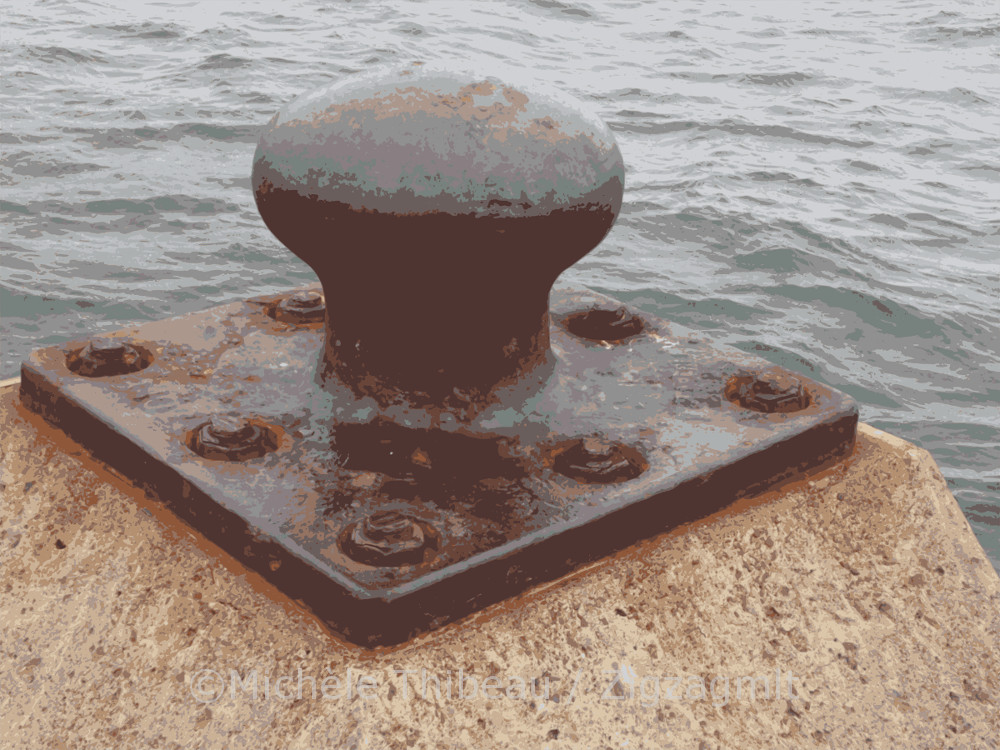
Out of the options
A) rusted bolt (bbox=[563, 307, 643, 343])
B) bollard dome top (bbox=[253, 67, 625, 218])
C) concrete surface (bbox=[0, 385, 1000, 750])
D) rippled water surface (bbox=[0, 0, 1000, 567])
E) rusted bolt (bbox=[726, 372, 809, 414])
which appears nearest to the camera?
concrete surface (bbox=[0, 385, 1000, 750])

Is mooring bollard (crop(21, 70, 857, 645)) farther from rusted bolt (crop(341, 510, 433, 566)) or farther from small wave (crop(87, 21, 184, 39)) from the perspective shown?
small wave (crop(87, 21, 184, 39))

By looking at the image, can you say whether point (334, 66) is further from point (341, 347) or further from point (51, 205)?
point (341, 347)

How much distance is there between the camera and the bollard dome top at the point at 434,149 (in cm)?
145

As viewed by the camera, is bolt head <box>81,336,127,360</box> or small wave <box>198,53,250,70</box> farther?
small wave <box>198,53,250,70</box>

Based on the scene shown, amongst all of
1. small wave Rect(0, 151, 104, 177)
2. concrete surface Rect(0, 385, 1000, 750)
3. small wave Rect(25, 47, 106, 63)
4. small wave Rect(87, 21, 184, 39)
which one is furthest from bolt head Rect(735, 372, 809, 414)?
small wave Rect(87, 21, 184, 39)

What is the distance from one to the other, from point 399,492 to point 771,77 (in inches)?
300

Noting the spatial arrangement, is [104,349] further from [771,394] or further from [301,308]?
[771,394]

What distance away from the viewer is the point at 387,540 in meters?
1.35

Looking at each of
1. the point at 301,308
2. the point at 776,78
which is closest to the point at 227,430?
the point at 301,308

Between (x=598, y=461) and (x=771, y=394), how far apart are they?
15.2 inches

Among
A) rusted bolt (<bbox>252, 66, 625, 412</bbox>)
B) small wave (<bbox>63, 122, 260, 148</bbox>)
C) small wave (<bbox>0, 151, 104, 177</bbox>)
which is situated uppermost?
rusted bolt (<bbox>252, 66, 625, 412</bbox>)

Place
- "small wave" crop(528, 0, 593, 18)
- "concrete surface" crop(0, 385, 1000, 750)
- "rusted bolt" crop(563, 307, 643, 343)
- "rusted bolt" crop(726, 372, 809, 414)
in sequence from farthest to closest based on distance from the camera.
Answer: "small wave" crop(528, 0, 593, 18)
"rusted bolt" crop(563, 307, 643, 343)
"rusted bolt" crop(726, 372, 809, 414)
"concrete surface" crop(0, 385, 1000, 750)

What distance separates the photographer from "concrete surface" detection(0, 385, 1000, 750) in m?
1.29

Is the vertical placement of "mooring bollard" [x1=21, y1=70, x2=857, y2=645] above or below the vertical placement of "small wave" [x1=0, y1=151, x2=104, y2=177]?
above
